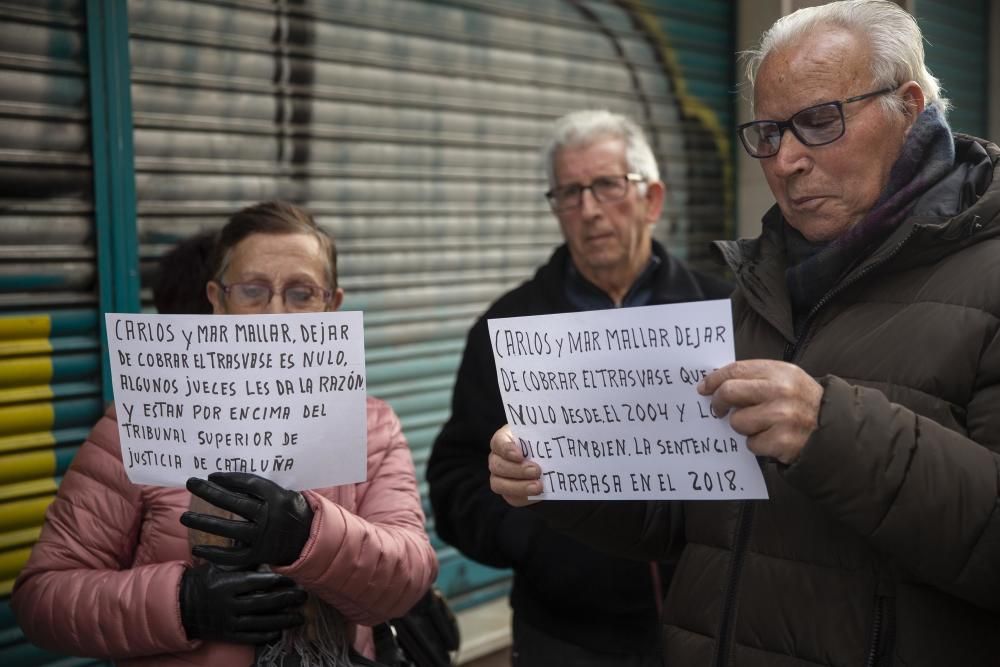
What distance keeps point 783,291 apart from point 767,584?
512 mm

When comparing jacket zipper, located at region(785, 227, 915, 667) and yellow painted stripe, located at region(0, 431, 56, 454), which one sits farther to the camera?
yellow painted stripe, located at region(0, 431, 56, 454)

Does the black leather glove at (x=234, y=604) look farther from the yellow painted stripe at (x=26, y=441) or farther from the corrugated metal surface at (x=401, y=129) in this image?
the corrugated metal surface at (x=401, y=129)

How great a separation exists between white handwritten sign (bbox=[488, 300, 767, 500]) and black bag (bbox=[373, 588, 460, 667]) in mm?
869

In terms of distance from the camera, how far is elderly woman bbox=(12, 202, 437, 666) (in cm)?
209

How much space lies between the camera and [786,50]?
1869 millimetres

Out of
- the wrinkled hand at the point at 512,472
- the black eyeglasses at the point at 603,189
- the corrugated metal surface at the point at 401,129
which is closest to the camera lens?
the wrinkled hand at the point at 512,472

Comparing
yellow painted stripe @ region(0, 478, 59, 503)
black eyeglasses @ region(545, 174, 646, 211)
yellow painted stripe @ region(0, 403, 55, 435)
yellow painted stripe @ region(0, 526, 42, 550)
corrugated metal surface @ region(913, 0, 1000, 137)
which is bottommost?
yellow painted stripe @ region(0, 526, 42, 550)

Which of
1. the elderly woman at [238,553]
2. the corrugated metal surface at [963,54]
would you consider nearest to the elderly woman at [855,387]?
the elderly woman at [238,553]

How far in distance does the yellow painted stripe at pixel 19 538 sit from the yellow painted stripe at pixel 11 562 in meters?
0.02

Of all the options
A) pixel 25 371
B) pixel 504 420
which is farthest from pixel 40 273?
pixel 504 420

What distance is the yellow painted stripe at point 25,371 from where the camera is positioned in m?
3.11

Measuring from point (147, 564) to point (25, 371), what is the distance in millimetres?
1166

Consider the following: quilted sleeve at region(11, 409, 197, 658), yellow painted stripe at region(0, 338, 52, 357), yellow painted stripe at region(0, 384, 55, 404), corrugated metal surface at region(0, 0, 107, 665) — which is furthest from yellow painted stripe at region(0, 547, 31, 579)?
quilted sleeve at region(11, 409, 197, 658)

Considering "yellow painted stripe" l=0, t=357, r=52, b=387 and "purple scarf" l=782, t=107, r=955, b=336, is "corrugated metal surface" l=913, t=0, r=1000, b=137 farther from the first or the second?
"yellow painted stripe" l=0, t=357, r=52, b=387
